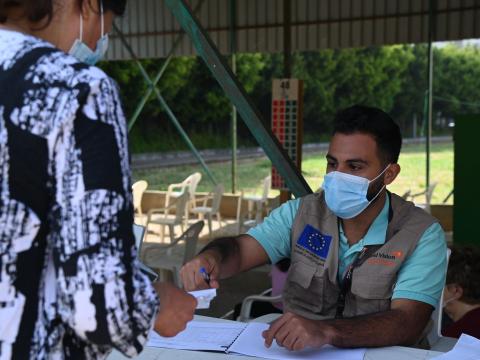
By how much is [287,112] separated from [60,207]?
4550mm

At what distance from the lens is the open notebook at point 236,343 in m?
1.64

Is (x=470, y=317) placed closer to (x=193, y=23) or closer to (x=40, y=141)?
(x=193, y=23)

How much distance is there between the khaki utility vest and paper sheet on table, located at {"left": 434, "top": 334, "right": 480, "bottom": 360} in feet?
1.08

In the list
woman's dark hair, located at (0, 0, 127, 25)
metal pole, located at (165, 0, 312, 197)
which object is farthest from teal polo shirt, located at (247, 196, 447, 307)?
woman's dark hair, located at (0, 0, 127, 25)

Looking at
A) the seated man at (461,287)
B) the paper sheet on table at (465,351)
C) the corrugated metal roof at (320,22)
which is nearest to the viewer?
the paper sheet on table at (465,351)

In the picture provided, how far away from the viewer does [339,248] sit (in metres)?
2.10

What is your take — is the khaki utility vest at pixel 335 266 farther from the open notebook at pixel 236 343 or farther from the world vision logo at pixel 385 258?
the open notebook at pixel 236 343

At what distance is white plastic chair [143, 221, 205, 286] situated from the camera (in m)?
4.71

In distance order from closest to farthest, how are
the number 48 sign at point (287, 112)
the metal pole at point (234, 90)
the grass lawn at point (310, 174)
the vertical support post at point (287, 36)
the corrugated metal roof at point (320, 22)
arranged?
the metal pole at point (234, 90) < the number 48 sign at point (287, 112) < the vertical support post at point (287, 36) < the corrugated metal roof at point (320, 22) < the grass lawn at point (310, 174)

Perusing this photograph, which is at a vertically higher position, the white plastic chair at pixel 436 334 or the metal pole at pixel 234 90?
the metal pole at pixel 234 90

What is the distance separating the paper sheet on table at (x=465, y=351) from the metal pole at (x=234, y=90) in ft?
4.86

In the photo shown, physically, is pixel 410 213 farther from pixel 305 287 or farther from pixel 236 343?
pixel 236 343

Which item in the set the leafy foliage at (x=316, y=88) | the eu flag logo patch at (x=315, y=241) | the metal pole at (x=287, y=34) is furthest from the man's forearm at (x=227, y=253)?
the leafy foliage at (x=316, y=88)

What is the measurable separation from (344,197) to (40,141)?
150 cm
